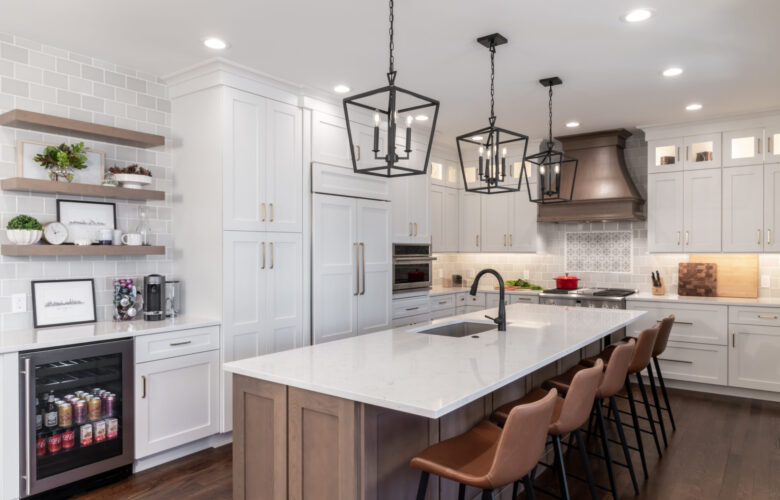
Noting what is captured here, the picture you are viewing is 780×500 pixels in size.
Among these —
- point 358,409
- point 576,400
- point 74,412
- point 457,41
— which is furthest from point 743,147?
point 74,412

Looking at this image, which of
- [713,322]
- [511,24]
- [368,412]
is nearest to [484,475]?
[368,412]

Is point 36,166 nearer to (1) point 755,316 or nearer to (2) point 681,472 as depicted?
(2) point 681,472

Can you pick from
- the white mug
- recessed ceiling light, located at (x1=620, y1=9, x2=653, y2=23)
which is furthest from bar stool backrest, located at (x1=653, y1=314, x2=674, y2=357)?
the white mug

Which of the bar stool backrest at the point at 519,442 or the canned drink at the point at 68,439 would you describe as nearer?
the bar stool backrest at the point at 519,442

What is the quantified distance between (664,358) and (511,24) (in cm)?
385

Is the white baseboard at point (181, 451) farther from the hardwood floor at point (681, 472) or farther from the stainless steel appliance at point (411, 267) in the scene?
the stainless steel appliance at point (411, 267)

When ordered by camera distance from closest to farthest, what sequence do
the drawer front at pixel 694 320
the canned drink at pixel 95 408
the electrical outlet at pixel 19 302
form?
the canned drink at pixel 95 408
the electrical outlet at pixel 19 302
the drawer front at pixel 694 320

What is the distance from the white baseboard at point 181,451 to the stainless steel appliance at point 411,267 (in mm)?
2177

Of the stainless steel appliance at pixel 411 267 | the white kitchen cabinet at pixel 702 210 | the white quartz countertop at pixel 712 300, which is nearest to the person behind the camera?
the white quartz countertop at pixel 712 300

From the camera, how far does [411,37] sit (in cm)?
325

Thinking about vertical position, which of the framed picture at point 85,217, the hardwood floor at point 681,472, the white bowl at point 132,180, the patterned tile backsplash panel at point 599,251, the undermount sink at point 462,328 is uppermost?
the white bowl at point 132,180

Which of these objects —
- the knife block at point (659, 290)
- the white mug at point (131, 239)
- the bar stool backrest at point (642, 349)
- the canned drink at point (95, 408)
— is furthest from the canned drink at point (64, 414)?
the knife block at point (659, 290)

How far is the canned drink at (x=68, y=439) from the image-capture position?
297 cm

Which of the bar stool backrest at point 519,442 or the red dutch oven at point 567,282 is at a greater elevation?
the red dutch oven at point 567,282
